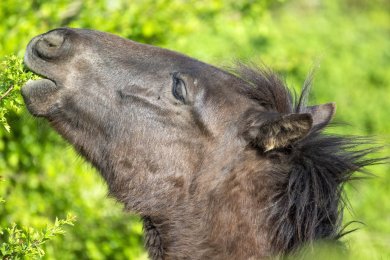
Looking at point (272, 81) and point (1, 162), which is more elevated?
point (272, 81)

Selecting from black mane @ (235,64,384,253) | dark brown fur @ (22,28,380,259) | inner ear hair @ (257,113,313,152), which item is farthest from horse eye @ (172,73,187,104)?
inner ear hair @ (257,113,313,152)

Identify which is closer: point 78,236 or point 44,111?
point 44,111

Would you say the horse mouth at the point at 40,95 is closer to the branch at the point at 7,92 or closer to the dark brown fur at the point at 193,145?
the dark brown fur at the point at 193,145

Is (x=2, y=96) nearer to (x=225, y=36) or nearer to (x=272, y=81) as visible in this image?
(x=272, y=81)

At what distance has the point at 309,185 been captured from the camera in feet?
12.6

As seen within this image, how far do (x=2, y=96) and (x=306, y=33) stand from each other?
11147 millimetres

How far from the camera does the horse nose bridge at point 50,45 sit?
3.85 metres

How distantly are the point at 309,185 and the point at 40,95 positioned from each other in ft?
4.39

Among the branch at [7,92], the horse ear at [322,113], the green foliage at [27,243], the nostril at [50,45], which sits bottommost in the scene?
the green foliage at [27,243]

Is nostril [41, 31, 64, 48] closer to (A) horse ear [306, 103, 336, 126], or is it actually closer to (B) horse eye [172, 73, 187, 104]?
(B) horse eye [172, 73, 187, 104]

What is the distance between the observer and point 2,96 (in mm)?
3494

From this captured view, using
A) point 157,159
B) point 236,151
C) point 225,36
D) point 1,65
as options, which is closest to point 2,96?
point 1,65

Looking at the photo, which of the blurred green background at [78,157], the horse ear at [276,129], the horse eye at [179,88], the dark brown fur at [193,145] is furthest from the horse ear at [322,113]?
the horse eye at [179,88]

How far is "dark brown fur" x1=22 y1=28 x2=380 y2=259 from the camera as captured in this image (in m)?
3.84
